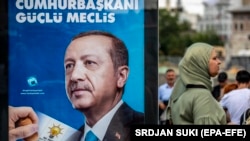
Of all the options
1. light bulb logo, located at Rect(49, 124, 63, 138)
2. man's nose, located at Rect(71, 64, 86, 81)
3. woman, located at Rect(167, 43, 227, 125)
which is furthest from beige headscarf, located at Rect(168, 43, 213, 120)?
light bulb logo, located at Rect(49, 124, 63, 138)

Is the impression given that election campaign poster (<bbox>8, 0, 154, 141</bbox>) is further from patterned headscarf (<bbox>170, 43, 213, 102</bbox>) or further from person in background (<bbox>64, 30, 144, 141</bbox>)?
patterned headscarf (<bbox>170, 43, 213, 102</bbox>)

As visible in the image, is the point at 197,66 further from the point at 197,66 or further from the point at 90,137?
the point at 90,137

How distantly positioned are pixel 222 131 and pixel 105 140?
29.6 inches

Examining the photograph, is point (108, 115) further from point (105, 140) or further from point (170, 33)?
point (170, 33)

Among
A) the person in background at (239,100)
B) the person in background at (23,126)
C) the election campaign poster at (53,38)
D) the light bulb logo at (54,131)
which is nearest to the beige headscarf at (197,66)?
the election campaign poster at (53,38)

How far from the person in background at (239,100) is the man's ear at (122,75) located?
5.89 ft

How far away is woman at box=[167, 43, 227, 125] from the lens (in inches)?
177

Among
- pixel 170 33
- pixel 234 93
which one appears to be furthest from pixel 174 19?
pixel 234 93

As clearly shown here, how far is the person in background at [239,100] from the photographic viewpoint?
20.7ft

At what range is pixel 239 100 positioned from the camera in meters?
6.65

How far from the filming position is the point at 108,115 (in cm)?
455

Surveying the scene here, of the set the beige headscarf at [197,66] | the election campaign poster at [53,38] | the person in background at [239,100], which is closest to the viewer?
the election campaign poster at [53,38]

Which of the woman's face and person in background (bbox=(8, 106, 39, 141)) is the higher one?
the woman's face

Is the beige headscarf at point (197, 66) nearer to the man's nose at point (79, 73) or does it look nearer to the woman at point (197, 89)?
the woman at point (197, 89)
